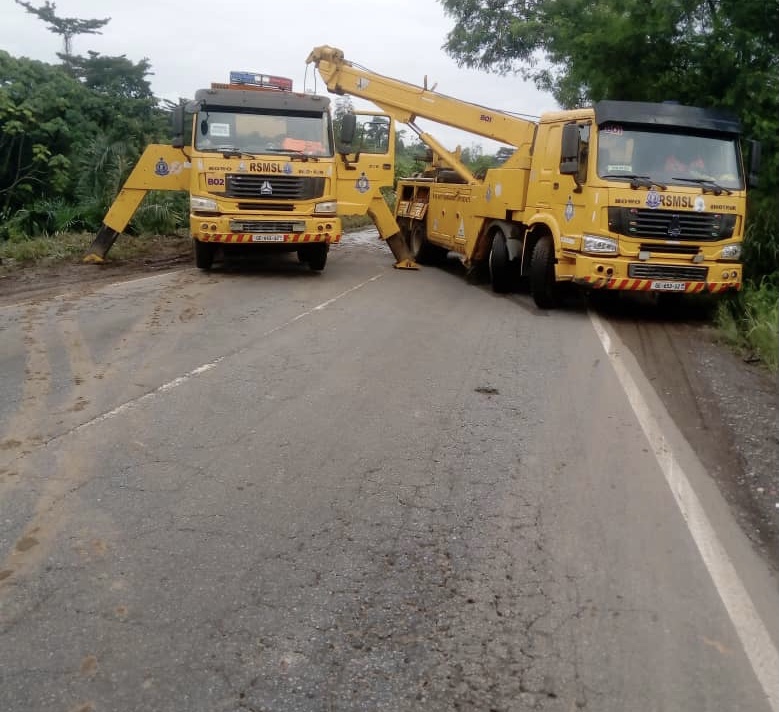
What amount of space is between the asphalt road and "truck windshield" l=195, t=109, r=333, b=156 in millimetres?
6246

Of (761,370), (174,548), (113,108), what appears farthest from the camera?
(113,108)

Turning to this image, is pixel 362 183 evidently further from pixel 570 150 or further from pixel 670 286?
pixel 670 286

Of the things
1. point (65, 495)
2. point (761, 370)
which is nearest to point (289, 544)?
point (65, 495)

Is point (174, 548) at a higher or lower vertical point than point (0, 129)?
lower

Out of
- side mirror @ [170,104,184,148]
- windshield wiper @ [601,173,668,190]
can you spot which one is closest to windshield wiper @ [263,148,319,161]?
side mirror @ [170,104,184,148]

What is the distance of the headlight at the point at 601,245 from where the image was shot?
10836 mm

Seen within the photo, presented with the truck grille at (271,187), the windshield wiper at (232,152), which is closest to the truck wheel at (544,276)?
the truck grille at (271,187)

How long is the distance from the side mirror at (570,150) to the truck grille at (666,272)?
1467 mm

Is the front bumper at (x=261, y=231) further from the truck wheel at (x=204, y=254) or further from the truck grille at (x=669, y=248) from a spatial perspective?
the truck grille at (x=669, y=248)

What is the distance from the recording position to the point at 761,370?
8.52m

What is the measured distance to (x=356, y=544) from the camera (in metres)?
4.21

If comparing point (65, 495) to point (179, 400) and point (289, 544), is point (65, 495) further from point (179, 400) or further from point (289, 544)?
point (179, 400)

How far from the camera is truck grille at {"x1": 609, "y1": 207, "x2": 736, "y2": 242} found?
10.8 meters

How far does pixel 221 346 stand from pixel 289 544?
4634 millimetres
